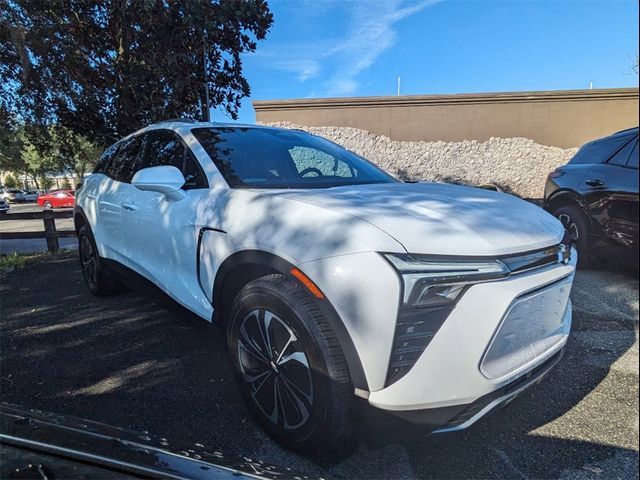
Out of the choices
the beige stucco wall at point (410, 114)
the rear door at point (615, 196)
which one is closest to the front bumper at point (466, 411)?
the rear door at point (615, 196)

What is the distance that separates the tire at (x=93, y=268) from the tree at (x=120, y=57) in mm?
2887

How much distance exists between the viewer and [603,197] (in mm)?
1100

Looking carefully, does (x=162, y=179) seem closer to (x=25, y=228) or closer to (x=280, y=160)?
(x=280, y=160)

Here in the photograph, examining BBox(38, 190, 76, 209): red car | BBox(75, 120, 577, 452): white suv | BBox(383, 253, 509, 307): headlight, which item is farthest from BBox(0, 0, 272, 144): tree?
BBox(383, 253, 509, 307): headlight

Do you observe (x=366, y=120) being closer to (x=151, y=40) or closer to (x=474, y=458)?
(x=151, y=40)

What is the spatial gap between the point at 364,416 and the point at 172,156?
96.1 inches

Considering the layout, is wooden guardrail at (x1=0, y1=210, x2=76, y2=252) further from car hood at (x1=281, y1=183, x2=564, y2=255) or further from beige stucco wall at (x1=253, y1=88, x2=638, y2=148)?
car hood at (x1=281, y1=183, x2=564, y2=255)

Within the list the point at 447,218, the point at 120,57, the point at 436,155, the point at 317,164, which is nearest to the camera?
the point at 447,218

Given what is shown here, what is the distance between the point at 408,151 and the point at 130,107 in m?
7.84

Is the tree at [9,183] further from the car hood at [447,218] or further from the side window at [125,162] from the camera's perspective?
the car hood at [447,218]

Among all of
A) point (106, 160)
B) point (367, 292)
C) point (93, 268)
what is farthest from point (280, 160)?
point (93, 268)

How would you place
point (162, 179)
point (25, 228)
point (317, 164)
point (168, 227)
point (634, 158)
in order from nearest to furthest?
point (634, 158)
point (162, 179)
point (168, 227)
point (317, 164)
point (25, 228)

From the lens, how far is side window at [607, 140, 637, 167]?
2.98 feet

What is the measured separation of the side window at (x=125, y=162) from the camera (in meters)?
3.69
